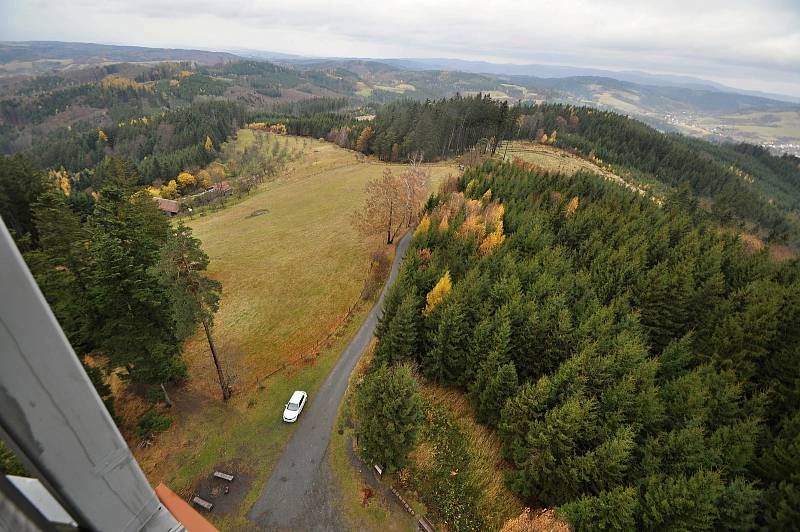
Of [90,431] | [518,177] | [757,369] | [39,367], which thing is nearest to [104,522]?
[90,431]

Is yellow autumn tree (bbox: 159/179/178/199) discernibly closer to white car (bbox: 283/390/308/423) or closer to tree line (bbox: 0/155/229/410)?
tree line (bbox: 0/155/229/410)

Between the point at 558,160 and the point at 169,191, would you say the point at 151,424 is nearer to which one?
the point at 169,191

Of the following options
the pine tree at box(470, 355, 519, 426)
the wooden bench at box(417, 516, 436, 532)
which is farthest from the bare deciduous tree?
the wooden bench at box(417, 516, 436, 532)

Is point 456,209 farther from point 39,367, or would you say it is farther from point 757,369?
point 39,367

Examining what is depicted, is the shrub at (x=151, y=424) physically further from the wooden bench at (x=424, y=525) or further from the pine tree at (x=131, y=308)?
the wooden bench at (x=424, y=525)

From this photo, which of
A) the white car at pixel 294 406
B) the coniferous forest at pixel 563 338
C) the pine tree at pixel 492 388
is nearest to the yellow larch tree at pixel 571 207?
the coniferous forest at pixel 563 338

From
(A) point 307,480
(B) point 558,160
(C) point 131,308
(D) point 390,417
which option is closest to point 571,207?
(D) point 390,417
